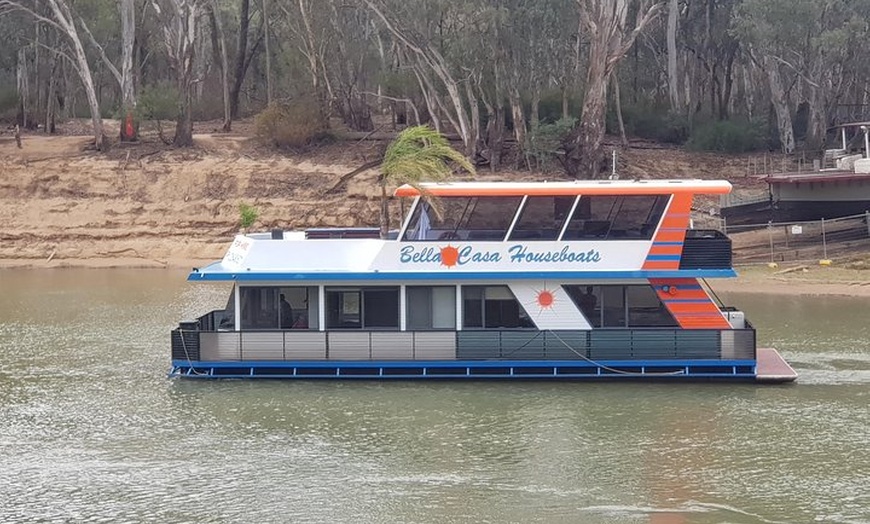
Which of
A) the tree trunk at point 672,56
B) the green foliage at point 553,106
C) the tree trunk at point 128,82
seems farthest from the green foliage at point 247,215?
the tree trunk at point 672,56

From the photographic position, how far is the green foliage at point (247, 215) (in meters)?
38.3

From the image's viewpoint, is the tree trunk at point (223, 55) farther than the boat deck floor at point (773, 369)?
Yes

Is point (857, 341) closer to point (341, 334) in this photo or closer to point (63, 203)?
point (341, 334)

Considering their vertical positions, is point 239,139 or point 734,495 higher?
point 239,139

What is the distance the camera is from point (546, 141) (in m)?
42.8

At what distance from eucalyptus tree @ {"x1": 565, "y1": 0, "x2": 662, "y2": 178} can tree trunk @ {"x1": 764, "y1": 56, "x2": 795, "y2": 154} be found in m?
7.03

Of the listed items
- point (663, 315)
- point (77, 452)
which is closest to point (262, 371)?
point (77, 452)

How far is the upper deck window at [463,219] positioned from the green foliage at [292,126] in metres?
25.0

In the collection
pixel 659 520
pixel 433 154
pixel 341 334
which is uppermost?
pixel 433 154

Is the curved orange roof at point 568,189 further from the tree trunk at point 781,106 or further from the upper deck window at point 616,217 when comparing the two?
the tree trunk at point 781,106

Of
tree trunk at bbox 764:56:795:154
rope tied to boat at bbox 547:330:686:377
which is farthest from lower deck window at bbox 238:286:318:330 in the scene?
tree trunk at bbox 764:56:795:154

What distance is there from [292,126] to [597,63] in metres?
11.5

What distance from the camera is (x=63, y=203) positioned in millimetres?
41312

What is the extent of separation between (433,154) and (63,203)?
2342 centimetres
